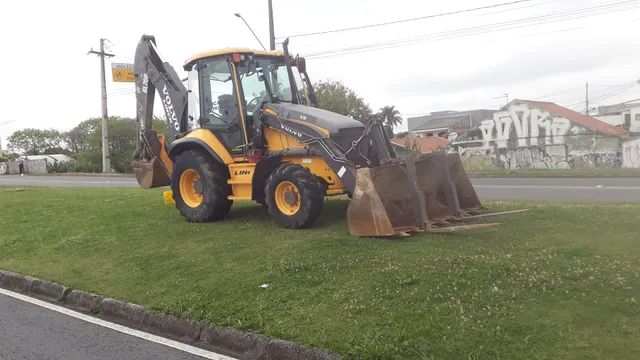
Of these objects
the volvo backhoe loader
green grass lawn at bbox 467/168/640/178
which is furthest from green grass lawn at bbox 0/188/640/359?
green grass lawn at bbox 467/168/640/178

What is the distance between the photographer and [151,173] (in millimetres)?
11227

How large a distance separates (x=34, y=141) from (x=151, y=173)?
102 metres

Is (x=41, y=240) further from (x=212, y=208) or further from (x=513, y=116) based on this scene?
(x=513, y=116)

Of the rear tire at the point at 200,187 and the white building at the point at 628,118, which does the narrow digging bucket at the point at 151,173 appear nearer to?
the rear tire at the point at 200,187

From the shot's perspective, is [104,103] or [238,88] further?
[104,103]

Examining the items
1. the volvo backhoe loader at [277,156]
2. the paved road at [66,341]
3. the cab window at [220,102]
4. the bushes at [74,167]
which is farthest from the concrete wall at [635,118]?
the bushes at [74,167]

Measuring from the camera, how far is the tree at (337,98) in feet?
149

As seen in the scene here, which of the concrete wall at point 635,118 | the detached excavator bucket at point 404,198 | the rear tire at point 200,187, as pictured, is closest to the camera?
the detached excavator bucket at point 404,198

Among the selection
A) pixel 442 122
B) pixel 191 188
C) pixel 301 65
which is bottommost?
pixel 191 188

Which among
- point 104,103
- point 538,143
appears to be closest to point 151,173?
point 538,143

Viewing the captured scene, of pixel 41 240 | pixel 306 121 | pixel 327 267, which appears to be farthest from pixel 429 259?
pixel 41 240

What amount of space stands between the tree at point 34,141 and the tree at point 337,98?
6967 cm

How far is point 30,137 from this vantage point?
101 metres

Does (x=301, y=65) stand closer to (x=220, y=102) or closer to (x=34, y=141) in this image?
(x=220, y=102)
